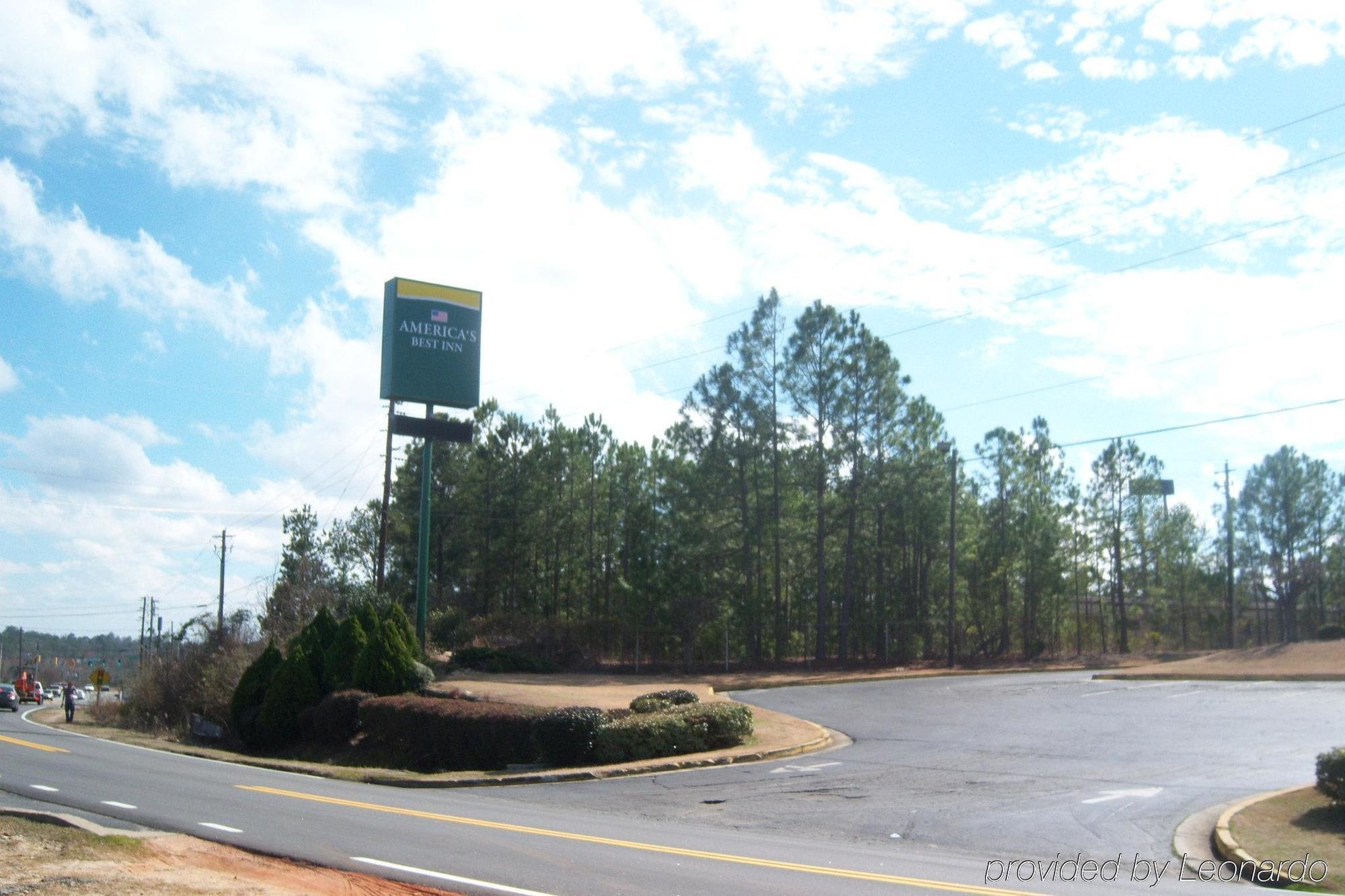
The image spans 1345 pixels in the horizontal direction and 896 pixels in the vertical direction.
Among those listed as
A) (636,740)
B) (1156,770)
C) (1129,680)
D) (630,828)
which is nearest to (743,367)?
(1129,680)

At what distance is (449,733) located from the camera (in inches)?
958

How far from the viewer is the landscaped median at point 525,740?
2084 centimetres

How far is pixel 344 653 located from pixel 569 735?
13398mm

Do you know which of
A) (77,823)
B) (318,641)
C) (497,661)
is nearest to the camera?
(77,823)

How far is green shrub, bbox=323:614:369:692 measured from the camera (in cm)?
3200

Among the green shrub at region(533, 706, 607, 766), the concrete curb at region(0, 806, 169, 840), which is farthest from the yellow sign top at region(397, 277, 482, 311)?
the concrete curb at region(0, 806, 169, 840)

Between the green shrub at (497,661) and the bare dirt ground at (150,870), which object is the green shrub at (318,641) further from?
the bare dirt ground at (150,870)

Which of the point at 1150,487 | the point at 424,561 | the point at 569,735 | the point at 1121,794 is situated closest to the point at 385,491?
the point at 424,561

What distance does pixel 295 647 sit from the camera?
33031mm

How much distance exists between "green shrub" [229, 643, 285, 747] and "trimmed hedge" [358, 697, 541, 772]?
20.7ft

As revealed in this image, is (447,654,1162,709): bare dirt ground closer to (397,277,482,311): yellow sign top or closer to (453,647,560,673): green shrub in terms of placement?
(453,647,560,673): green shrub

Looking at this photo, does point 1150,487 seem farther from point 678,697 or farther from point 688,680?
point 678,697

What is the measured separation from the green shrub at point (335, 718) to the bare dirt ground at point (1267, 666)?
84.9 ft

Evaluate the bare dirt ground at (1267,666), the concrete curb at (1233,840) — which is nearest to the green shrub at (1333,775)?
the concrete curb at (1233,840)
